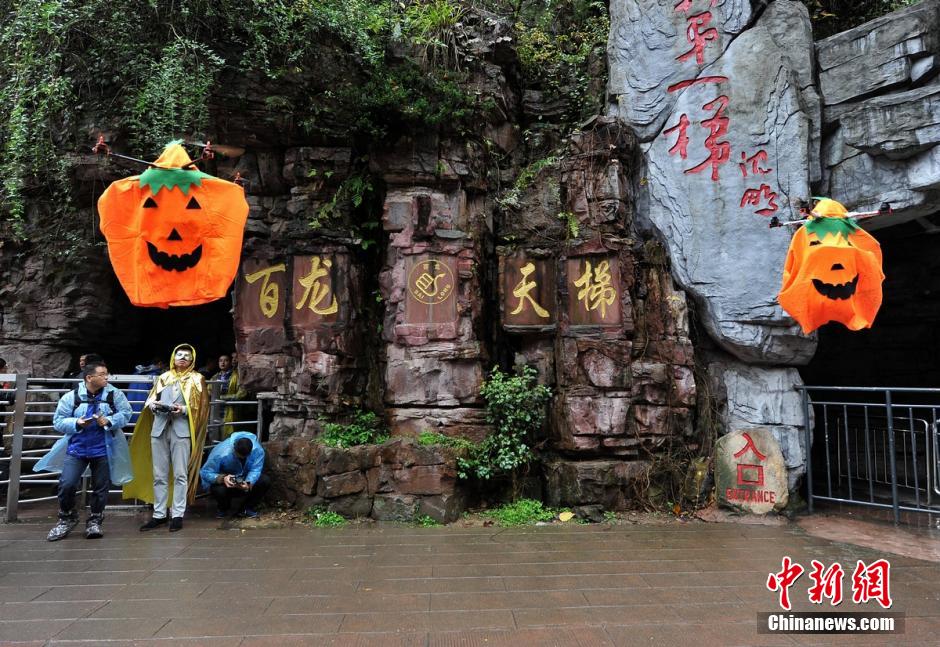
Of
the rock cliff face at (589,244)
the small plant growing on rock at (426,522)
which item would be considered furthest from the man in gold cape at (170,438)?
the small plant growing on rock at (426,522)

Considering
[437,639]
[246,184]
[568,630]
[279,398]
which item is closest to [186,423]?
[279,398]

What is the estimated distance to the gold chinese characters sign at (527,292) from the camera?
282 inches

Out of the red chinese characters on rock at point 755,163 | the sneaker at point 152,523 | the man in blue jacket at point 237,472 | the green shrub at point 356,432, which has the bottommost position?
the sneaker at point 152,523

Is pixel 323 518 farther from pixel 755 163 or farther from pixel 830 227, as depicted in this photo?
pixel 755 163

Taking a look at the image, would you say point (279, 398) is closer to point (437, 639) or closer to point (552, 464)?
point (552, 464)

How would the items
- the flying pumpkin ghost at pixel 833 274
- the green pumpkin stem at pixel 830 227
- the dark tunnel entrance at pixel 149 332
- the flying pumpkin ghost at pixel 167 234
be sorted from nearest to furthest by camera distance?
the flying pumpkin ghost at pixel 167 234 → the flying pumpkin ghost at pixel 833 274 → the green pumpkin stem at pixel 830 227 → the dark tunnel entrance at pixel 149 332

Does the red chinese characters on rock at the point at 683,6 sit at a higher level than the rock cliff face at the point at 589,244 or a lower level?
higher

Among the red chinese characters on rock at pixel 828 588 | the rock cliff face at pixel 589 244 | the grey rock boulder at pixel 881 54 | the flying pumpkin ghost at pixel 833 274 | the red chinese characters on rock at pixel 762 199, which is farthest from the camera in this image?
the red chinese characters on rock at pixel 762 199

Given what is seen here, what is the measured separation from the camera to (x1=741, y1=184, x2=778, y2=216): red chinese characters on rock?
677cm

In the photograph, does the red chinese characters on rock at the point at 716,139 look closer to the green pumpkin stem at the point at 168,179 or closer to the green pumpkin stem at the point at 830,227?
the green pumpkin stem at the point at 830,227

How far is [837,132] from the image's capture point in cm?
692

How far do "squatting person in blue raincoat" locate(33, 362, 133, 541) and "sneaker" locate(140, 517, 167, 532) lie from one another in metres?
0.41

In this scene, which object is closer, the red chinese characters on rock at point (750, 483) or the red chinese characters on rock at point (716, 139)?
the red chinese characters on rock at point (750, 483)

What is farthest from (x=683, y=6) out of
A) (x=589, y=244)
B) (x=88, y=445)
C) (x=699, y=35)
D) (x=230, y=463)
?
(x=88, y=445)
